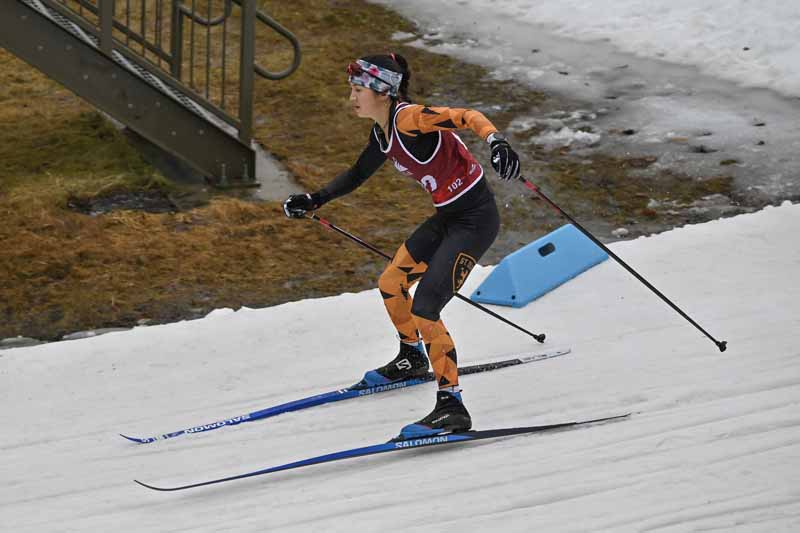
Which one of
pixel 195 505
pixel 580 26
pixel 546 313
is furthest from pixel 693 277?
pixel 580 26

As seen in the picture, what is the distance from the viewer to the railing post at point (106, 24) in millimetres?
8883

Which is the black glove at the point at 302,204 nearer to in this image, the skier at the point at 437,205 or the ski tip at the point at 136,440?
the skier at the point at 437,205

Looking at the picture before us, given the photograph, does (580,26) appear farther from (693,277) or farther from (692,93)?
(693,277)

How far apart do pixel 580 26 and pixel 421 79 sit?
2640 millimetres

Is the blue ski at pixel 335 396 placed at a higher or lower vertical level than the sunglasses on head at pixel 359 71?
lower

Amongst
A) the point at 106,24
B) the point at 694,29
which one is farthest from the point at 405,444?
the point at 694,29

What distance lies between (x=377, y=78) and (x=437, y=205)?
0.72 meters

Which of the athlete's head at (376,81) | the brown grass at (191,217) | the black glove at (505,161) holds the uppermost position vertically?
the athlete's head at (376,81)

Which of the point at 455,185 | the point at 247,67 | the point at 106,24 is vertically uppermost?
the point at 455,185

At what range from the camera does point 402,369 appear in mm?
6426

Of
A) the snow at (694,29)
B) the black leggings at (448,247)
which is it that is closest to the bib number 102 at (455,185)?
the black leggings at (448,247)

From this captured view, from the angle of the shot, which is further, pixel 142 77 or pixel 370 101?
pixel 142 77

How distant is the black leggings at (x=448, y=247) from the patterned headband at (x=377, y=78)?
68cm

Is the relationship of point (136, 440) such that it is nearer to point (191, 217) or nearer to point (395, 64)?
point (395, 64)
